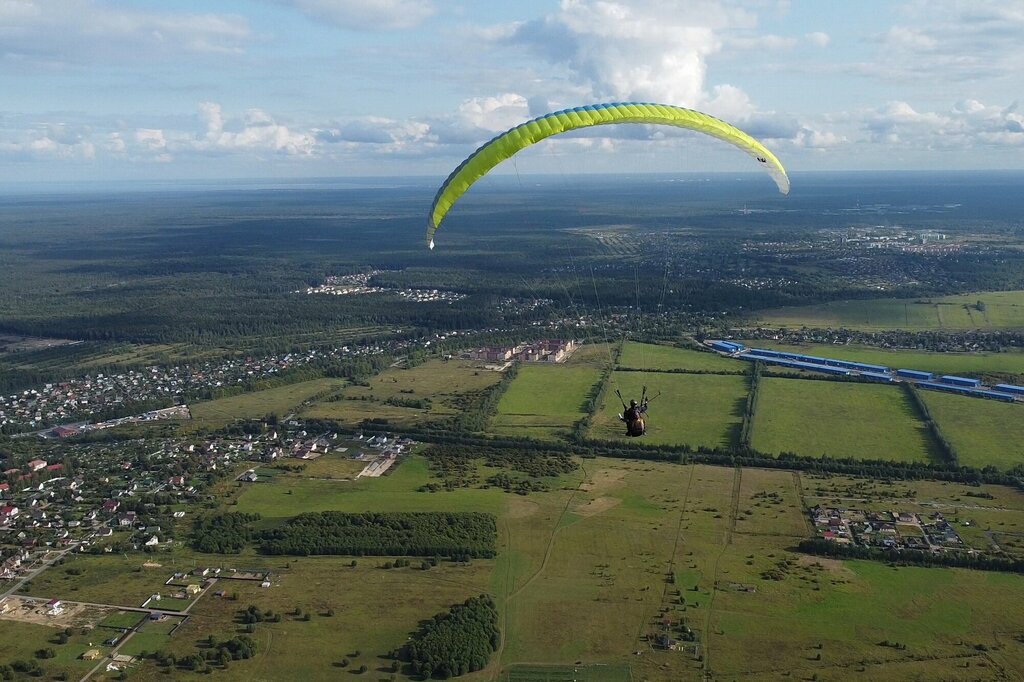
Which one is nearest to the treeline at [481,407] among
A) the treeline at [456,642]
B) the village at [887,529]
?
the village at [887,529]

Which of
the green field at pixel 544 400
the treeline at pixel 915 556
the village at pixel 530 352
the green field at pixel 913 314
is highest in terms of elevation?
the green field at pixel 913 314

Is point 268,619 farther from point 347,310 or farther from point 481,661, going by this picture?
point 347,310

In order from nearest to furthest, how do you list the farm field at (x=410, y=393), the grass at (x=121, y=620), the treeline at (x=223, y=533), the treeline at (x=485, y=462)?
1. the grass at (x=121, y=620)
2. the treeline at (x=223, y=533)
3. the treeline at (x=485, y=462)
4. the farm field at (x=410, y=393)

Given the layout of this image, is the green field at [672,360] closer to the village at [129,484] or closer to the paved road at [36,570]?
A: the village at [129,484]

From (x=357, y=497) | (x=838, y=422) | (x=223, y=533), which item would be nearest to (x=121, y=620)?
(x=223, y=533)

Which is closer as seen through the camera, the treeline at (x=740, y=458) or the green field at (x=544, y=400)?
the treeline at (x=740, y=458)

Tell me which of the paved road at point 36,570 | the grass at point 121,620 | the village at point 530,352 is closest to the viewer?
the grass at point 121,620
